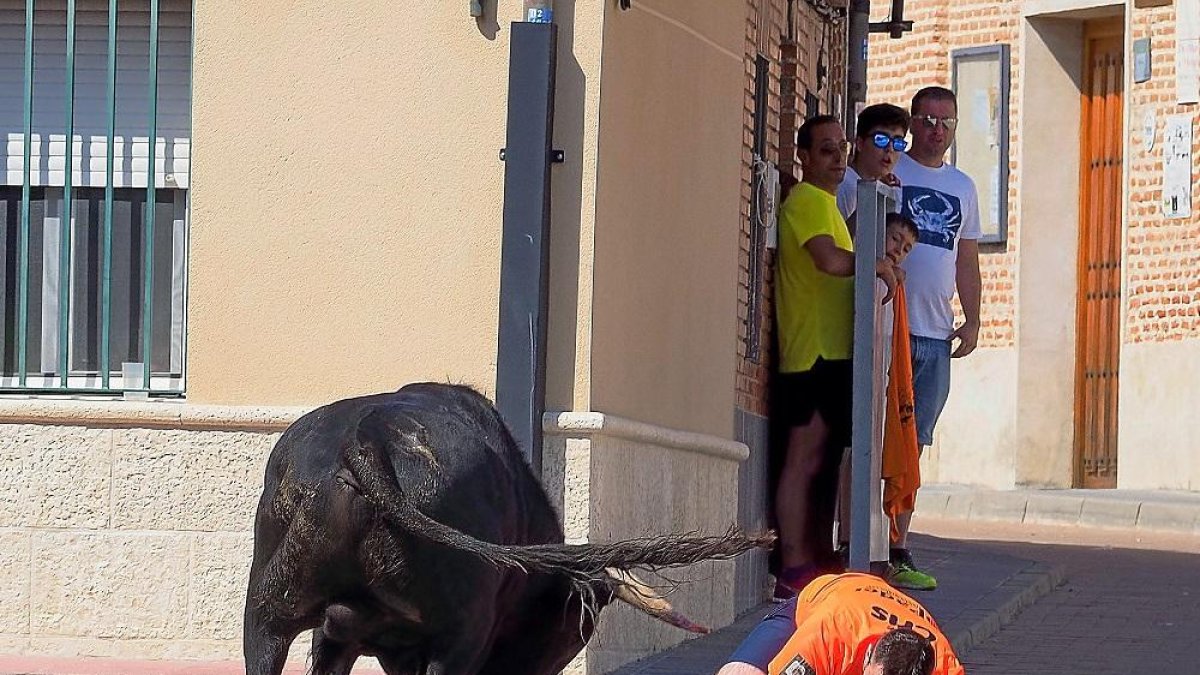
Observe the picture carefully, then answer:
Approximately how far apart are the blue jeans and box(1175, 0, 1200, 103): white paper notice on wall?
9693mm

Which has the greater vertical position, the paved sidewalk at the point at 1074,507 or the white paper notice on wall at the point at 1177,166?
the white paper notice on wall at the point at 1177,166

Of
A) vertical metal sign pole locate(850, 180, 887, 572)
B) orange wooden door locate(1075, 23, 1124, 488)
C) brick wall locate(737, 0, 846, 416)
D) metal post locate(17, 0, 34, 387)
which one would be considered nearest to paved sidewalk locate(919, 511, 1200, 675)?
vertical metal sign pole locate(850, 180, 887, 572)

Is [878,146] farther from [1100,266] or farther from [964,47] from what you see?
[964,47]

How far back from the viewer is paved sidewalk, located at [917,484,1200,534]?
57.0 feet

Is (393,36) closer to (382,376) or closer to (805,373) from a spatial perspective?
(382,376)

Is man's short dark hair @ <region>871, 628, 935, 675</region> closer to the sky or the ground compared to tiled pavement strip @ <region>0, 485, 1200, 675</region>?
closer to the sky

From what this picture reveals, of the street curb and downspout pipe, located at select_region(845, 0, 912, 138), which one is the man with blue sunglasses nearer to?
the street curb

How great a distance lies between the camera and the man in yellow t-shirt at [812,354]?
10.3 meters

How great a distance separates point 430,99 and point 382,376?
106 cm

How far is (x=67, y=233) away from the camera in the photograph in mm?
9484

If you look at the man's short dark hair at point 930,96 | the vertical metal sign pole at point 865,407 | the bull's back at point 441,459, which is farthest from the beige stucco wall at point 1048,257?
the bull's back at point 441,459

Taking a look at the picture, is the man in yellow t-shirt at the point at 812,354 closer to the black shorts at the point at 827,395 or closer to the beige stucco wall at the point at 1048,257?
the black shorts at the point at 827,395

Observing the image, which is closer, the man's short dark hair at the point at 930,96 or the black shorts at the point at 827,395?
the black shorts at the point at 827,395

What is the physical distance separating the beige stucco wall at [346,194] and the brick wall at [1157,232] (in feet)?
39.8
